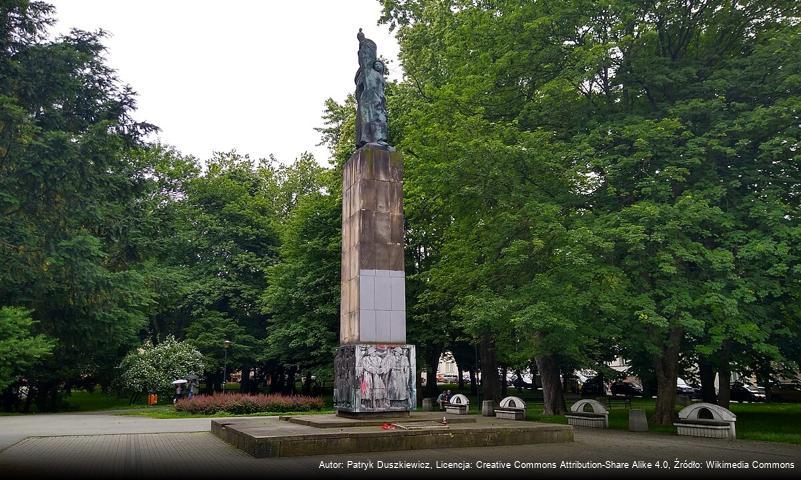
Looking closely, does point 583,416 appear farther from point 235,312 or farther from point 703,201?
point 235,312

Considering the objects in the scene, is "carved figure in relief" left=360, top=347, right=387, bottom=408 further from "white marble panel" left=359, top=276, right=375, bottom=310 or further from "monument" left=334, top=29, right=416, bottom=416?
"white marble panel" left=359, top=276, right=375, bottom=310

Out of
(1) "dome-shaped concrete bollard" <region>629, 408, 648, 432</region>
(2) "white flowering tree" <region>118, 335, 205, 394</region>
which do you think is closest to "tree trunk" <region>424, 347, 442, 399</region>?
(2) "white flowering tree" <region>118, 335, 205, 394</region>

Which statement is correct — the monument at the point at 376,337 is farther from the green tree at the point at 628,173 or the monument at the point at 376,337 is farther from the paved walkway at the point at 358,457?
the green tree at the point at 628,173

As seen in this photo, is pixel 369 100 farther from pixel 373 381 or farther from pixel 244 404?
pixel 244 404

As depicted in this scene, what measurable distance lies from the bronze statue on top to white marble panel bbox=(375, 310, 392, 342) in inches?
184

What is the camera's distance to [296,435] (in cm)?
1270

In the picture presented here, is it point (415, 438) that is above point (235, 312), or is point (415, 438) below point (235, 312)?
below

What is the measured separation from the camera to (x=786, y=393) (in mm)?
37312

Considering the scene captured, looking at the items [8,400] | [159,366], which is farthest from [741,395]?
[8,400]

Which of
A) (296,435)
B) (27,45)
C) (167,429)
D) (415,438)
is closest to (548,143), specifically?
(415,438)

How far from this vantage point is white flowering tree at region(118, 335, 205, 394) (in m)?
35.2

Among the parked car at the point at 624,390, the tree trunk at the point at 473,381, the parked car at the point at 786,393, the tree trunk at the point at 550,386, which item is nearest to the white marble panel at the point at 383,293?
the tree trunk at the point at 550,386

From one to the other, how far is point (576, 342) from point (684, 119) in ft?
24.4

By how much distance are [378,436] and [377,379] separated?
283cm
